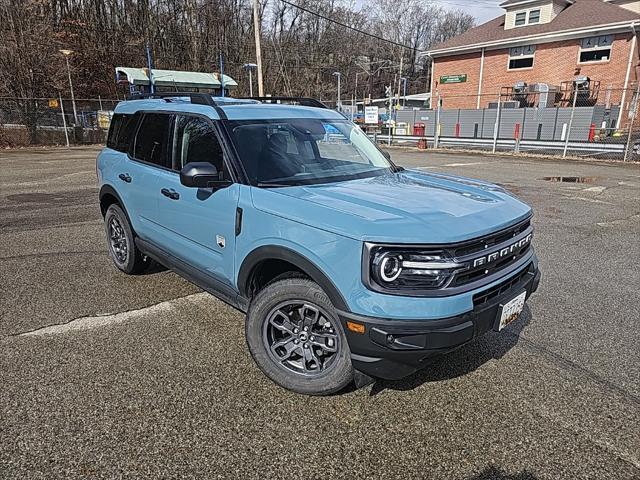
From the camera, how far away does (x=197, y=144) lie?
11.5 ft

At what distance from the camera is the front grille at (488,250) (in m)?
2.40

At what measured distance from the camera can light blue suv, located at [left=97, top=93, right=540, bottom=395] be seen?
2.32 m

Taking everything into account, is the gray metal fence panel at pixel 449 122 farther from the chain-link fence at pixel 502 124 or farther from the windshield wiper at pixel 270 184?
the windshield wiper at pixel 270 184

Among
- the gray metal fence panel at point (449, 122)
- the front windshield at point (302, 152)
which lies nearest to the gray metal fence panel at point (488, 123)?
the gray metal fence panel at point (449, 122)

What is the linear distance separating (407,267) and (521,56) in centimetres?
3483

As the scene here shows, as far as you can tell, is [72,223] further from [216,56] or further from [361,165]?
[216,56]

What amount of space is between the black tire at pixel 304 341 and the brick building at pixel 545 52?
27.6m

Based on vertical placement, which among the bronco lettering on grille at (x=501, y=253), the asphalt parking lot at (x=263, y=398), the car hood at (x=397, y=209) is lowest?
the asphalt parking lot at (x=263, y=398)

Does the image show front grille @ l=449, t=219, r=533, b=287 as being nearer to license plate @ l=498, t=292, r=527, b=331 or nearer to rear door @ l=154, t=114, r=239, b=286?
license plate @ l=498, t=292, r=527, b=331

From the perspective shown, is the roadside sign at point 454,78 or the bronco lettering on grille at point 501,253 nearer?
the bronco lettering on grille at point 501,253

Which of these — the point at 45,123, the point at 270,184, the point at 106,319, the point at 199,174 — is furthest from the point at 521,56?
the point at 106,319

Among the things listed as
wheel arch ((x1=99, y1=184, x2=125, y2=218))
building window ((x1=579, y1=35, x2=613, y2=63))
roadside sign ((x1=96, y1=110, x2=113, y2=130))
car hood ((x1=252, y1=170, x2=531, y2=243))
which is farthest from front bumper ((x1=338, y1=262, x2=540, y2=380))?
building window ((x1=579, y1=35, x2=613, y2=63))

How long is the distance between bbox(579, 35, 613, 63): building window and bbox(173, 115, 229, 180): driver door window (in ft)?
107

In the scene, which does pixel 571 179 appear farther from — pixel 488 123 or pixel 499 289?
pixel 488 123
